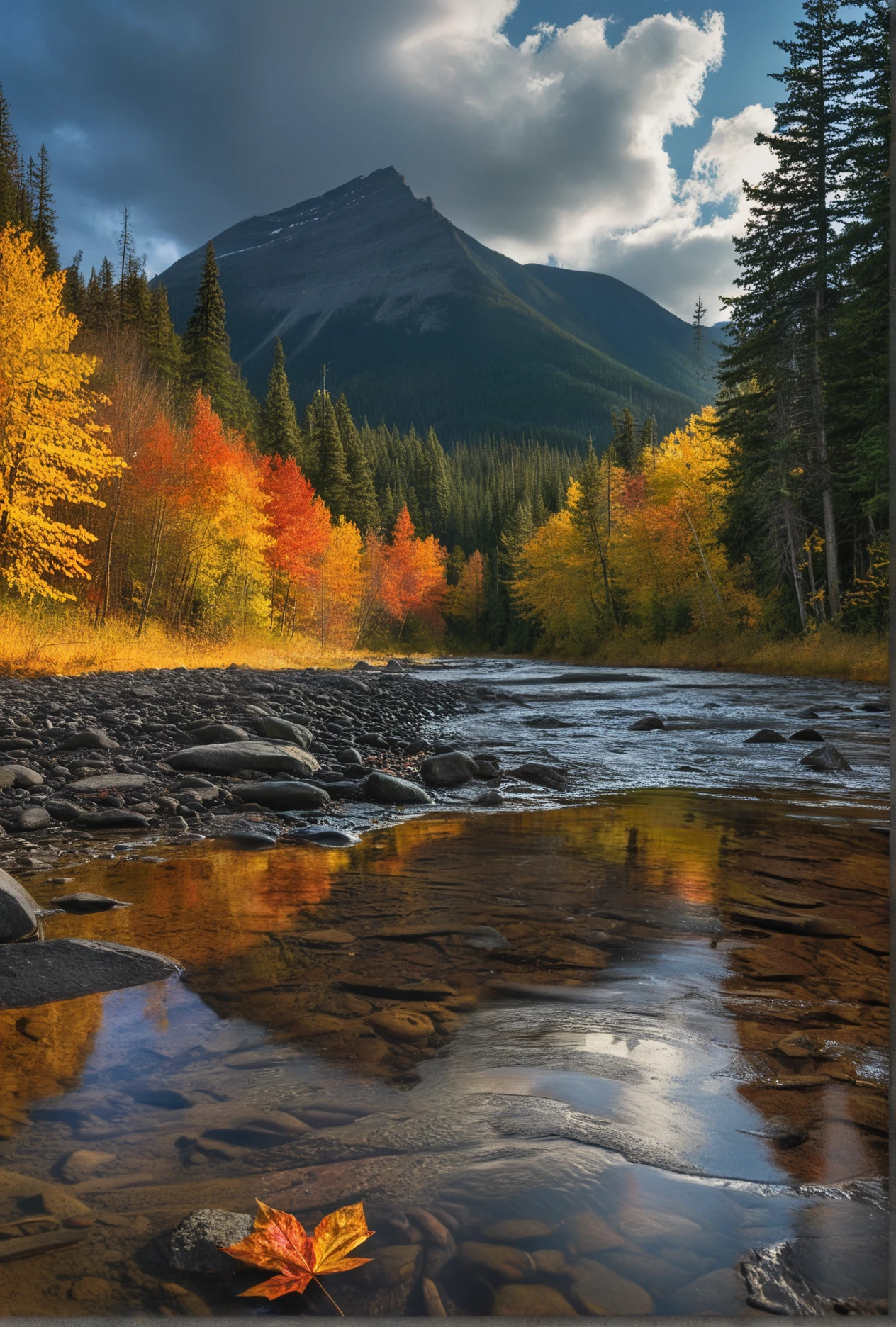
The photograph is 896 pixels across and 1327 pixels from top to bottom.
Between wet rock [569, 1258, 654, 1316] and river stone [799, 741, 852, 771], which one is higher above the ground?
wet rock [569, 1258, 654, 1316]

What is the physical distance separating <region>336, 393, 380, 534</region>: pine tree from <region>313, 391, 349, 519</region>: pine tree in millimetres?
1554

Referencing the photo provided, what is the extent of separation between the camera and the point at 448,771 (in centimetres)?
739

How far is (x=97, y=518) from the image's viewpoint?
21.0m

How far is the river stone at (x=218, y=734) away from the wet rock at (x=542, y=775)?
291cm

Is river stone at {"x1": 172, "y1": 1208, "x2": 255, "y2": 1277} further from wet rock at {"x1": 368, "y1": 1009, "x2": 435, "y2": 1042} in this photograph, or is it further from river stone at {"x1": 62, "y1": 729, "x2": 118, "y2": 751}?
river stone at {"x1": 62, "y1": 729, "x2": 118, "y2": 751}

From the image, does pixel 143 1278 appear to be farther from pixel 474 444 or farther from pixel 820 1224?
pixel 474 444

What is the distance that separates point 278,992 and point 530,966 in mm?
957

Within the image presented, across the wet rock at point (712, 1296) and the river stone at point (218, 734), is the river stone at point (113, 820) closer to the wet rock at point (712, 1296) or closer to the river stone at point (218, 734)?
the river stone at point (218, 734)

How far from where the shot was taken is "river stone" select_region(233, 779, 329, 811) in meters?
6.16

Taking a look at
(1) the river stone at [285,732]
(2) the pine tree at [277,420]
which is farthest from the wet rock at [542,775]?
(2) the pine tree at [277,420]

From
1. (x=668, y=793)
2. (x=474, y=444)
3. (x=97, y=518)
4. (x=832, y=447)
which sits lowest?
(x=668, y=793)

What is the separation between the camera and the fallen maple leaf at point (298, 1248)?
114cm

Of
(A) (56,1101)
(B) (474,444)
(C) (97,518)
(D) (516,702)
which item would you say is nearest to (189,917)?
(A) (56,1101)

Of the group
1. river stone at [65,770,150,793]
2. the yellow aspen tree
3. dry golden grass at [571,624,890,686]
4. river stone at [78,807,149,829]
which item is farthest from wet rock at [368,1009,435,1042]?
dry golden grass at [571,624,890,686]
